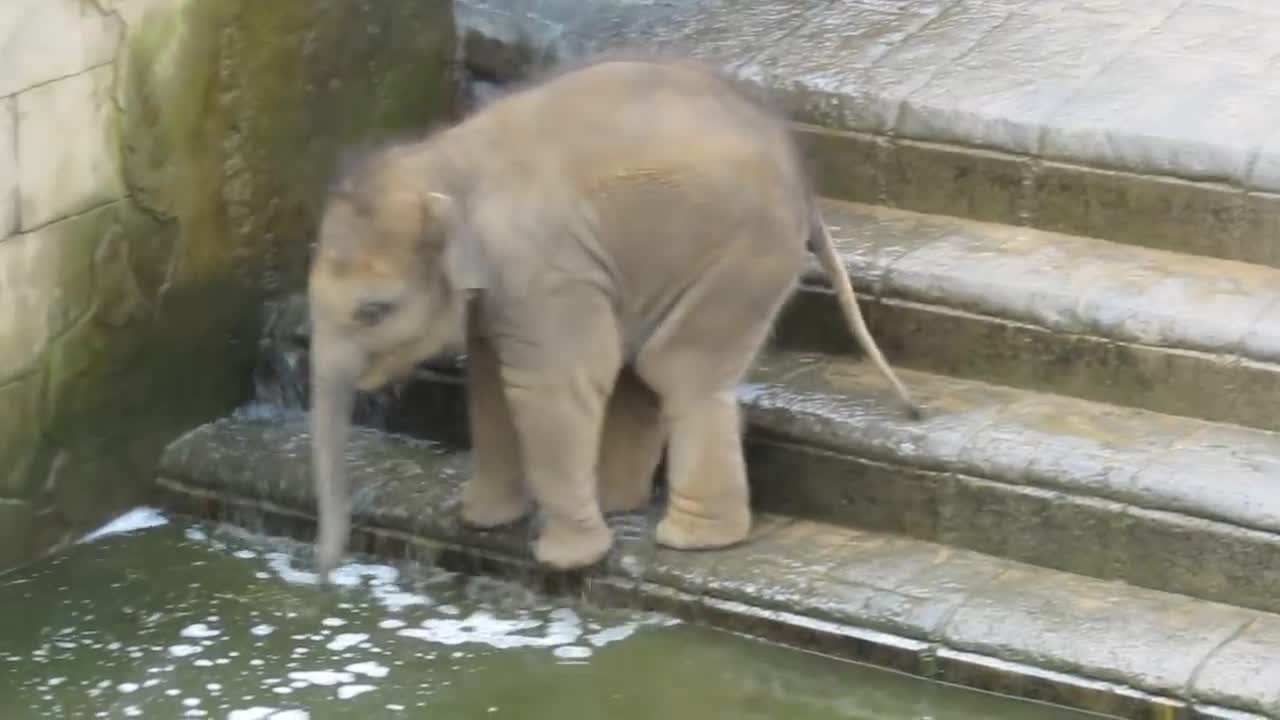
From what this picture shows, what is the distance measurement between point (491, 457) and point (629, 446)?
0.98ft

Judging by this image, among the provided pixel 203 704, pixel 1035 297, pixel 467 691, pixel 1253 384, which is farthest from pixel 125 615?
pixel 1253 384

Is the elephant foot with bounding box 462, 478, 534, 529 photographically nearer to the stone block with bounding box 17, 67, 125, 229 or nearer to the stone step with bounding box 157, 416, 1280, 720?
the stone step with bounding box 157, 416, 1280, 720

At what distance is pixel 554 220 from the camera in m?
4.31

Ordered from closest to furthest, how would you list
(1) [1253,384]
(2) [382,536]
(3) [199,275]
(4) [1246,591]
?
(4) [1246,591] → (1) [1253,384] → (2) [382,536] → (3) [199,275]

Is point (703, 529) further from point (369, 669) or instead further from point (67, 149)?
point (67, 149)

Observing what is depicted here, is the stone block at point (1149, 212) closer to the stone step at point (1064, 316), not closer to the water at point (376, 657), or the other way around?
the stone step at point (1064, 316)

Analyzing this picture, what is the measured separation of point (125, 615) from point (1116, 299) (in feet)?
7.25

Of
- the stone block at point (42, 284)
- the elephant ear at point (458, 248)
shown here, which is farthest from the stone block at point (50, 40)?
the elephant ear at point (458, 248)

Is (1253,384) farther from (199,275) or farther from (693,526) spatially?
(199,275)

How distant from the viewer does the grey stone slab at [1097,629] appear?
413cm

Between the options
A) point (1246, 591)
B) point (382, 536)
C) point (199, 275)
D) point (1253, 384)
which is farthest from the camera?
point (199, 275)

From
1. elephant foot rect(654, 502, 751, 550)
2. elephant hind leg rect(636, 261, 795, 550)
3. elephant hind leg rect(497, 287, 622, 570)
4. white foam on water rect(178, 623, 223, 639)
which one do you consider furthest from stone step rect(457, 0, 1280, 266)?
white foam on water rect(178, 623, 223, 639)

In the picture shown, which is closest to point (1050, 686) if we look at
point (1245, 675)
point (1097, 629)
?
point (1097, 629)

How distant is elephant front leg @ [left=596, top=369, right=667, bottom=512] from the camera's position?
474 cm
